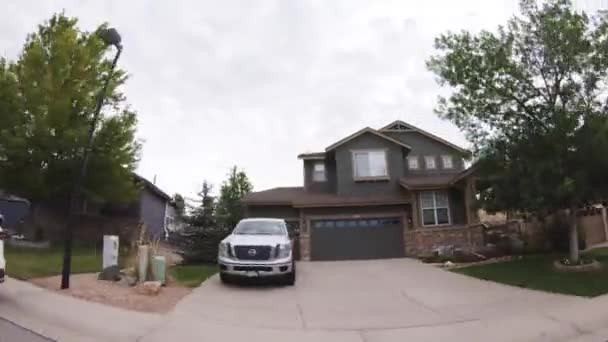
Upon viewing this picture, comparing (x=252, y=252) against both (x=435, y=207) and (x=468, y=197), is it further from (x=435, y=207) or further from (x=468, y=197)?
(x=468, y=197)

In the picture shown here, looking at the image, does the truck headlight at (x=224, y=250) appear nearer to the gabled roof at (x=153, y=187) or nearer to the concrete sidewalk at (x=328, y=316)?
the concrete sidewalk at (x=328, y=316)

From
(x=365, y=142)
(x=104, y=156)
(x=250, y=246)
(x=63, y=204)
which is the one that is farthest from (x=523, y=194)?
(x=63, y=204)

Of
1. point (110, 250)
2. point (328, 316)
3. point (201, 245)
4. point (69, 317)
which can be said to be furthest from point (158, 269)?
point (201, 245)

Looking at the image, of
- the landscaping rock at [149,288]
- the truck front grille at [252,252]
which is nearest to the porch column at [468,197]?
the truck front grille at [252,252]

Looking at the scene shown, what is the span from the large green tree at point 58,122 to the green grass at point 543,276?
51.4ft

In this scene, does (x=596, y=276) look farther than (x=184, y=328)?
Yes

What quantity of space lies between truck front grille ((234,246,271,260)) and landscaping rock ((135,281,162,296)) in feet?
7.67

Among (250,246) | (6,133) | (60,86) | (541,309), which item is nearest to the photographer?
(541,309)

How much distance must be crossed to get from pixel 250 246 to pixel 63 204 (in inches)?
602

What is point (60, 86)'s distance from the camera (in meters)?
20.6

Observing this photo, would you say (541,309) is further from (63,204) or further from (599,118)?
(63,204)

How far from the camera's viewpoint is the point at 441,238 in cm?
2158

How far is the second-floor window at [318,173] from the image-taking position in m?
25.8

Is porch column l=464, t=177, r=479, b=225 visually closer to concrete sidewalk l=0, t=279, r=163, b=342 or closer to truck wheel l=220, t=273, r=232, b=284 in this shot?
truck wheel l=220, t=273, r=232, b=284
